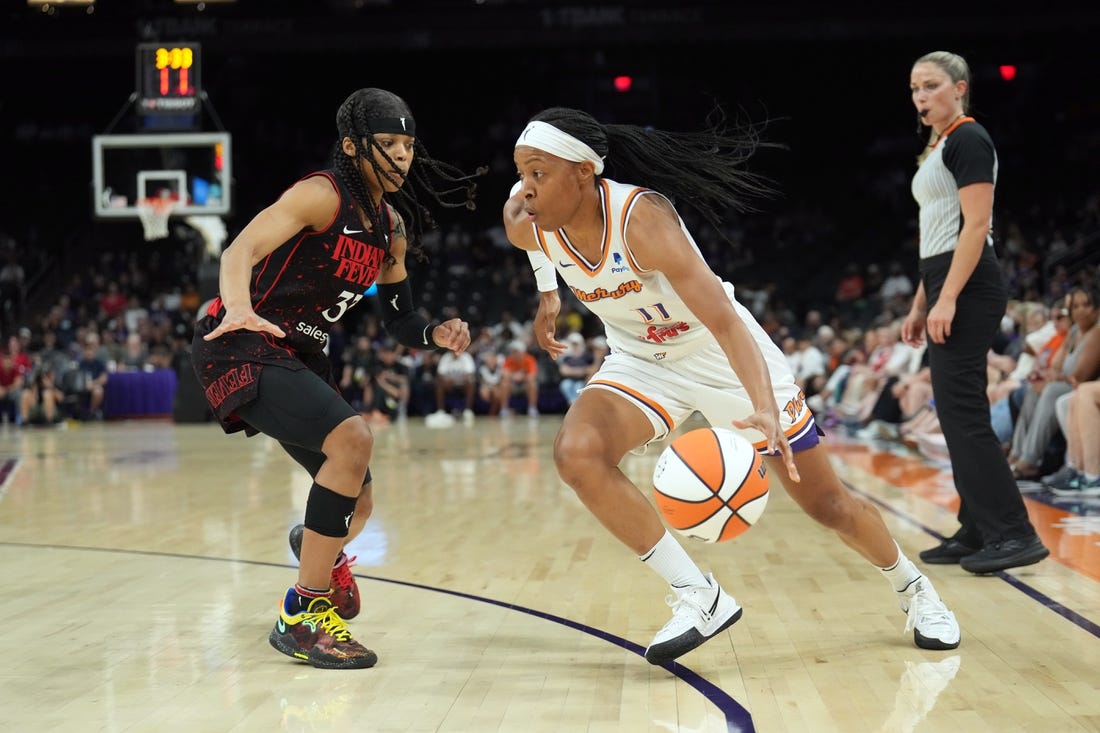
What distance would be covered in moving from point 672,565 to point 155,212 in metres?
15.9

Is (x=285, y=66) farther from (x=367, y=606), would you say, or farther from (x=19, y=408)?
(x=367, y=606)

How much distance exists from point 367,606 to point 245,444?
9.54 meters

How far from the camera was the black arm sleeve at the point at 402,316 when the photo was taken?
4.43m

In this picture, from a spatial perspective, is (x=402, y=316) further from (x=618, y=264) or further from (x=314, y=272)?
(x=618, y=264)

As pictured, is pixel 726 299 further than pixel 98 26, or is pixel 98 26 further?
pixel 98 26

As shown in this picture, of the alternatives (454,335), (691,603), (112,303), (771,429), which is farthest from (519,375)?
(771,429)

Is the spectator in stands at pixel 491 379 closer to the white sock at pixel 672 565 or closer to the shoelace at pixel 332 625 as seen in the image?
the shoelace at pixel 332 625

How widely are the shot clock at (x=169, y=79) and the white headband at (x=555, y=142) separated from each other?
50.0 feet

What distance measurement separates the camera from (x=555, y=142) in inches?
142

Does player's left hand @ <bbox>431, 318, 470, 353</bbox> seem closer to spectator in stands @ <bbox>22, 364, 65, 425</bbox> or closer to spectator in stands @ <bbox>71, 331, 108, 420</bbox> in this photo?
spectator in stands @ <bbox>22, 364, 65, 425</bbox>

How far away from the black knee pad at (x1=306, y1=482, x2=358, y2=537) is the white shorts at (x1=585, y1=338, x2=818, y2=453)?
2.93 feet

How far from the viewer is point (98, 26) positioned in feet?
75.8

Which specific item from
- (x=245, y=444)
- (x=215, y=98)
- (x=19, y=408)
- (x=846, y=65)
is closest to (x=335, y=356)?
(x=19, y=408)

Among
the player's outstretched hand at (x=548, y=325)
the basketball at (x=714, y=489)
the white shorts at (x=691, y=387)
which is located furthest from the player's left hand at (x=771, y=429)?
the player's outstretched hand at (x=548, y=325)
